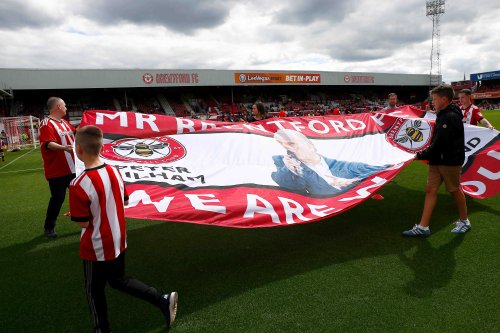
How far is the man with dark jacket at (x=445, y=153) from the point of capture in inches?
149

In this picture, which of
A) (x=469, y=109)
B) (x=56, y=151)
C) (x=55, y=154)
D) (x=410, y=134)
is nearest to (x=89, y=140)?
(x=56, y=151)

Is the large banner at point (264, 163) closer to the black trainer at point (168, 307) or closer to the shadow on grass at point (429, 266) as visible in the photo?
the black trainer at point (168, 307)

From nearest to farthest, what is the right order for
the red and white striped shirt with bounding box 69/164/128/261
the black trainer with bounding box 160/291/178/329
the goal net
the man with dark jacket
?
the red and white striped shirt with bounding box 69/164/128/261 → the black trainer with bounding box 160/291/178/329 → the man with dark jacket → the goal net

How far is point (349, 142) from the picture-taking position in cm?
503

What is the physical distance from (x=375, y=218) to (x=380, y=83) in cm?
4745

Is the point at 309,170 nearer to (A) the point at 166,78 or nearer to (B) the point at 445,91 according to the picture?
(B) the point at 445,91

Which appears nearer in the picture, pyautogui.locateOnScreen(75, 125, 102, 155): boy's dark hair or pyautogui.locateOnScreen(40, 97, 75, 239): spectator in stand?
pyautogui.locateOnScreen(75, 125, 102, 155): boy's dark hair

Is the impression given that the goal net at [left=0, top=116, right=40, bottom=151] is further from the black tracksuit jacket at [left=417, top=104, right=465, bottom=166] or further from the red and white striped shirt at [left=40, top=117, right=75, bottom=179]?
the black tracksuit jacket at [left=417, top=104, right=465, bottom=166]

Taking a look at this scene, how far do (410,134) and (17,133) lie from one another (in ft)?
74.1

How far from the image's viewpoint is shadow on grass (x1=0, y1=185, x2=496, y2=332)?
8.98 feet

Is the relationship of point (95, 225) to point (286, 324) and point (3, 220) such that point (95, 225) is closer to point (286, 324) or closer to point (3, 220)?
point (286, 324)

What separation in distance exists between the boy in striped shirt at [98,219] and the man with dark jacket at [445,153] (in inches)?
129

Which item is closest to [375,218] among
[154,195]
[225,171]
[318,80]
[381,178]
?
[381,178]

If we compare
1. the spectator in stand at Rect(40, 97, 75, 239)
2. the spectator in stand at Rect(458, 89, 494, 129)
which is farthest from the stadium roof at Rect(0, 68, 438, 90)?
the spectator in stand at Rect(458, 89, 494, 129)
